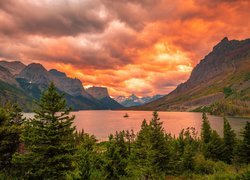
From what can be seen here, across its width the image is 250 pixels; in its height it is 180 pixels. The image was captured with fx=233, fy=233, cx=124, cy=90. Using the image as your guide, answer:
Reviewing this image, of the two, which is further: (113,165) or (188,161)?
(188,161)

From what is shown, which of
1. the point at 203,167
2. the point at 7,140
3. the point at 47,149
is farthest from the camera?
the point at 203,167

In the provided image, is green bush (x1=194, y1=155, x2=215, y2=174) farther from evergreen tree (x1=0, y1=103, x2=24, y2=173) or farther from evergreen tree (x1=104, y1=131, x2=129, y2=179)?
evergreen tree (x1=0, y1=103, x2=24, y2=173)

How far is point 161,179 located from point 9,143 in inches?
1258

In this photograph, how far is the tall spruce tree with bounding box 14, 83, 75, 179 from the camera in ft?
93.5

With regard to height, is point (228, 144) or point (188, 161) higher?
point (228, 144)

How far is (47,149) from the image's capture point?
28.8 meters

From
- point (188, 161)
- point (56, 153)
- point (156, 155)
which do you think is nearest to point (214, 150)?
point (188, 161)

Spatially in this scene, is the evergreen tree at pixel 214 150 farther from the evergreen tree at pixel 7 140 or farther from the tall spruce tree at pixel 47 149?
the evergreen tree at pixel 7 140

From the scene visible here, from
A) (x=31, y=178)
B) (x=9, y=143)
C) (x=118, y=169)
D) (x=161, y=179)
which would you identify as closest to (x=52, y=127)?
(x=31, y=178)

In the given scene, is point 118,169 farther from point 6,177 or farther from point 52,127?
point 6,177

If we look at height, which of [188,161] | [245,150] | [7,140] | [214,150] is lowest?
[188,161]

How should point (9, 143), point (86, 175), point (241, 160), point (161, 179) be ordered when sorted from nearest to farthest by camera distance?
point (86, 175)
point (9, 143)
point (161, 179)
point (241, 160)

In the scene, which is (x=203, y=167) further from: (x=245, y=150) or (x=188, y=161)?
(x=245, y=150)

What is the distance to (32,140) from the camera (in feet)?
94.9
